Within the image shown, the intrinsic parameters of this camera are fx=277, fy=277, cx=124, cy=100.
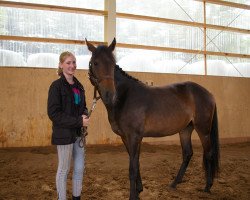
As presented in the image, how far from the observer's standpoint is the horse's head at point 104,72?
261cm

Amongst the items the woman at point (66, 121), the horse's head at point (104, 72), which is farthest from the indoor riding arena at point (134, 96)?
the woman at point (66, 121)

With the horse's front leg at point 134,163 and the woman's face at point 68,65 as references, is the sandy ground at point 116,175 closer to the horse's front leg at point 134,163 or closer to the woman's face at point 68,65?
the horse's front leg at point 134,163

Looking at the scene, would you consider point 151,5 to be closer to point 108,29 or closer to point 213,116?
point 108,29

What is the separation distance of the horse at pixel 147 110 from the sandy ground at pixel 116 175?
0.71ft

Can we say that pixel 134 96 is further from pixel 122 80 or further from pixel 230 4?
pixel 230 4

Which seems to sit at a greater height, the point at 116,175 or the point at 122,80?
the point at 122,80

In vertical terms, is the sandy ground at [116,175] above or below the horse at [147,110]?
below

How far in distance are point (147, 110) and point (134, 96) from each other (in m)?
0.23

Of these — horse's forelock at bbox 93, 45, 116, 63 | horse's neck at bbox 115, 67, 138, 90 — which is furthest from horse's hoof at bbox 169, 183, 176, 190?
horse's forelock at bbox 93, 45, 116, 63

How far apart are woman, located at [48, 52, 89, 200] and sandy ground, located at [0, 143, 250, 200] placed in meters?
0.77

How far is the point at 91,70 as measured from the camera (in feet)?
9.04

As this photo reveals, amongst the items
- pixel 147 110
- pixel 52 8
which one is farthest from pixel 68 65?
pixel 52 8

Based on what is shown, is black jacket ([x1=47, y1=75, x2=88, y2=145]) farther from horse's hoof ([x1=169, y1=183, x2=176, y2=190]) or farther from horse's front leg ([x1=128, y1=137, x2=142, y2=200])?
horse's hoof ([x1=169, y1=183, x2=176, y2=190])

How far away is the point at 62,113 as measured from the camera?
228 centimetres
